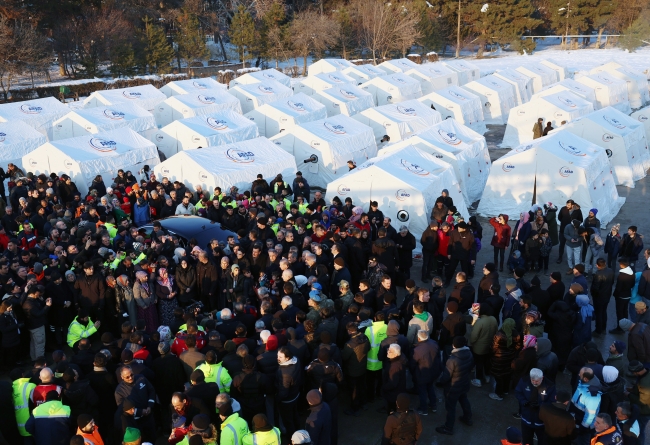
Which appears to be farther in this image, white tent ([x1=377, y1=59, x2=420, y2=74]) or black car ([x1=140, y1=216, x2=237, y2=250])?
white tent ([x1=377, y1=59, x2=420, y2=74])

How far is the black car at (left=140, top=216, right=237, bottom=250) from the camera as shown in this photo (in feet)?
37.7

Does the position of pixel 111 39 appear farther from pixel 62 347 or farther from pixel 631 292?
pixel 631 292

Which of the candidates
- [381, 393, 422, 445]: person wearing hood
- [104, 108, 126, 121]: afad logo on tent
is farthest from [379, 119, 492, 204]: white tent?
[381, 393, 422, 445]: person wearing hood

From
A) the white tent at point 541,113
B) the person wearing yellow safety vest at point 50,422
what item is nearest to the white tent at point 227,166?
the person wearing yellow safety vest at point 50,422

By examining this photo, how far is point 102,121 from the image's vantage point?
67.1 ft

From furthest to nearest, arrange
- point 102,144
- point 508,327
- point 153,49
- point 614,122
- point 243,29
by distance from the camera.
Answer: point 243,29, point 153,49, point 614,122, point 102,144, point 508,327

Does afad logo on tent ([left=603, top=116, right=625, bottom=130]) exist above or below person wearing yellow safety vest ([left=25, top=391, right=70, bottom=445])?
below

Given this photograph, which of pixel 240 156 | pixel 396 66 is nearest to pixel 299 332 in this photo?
pixel 240 156

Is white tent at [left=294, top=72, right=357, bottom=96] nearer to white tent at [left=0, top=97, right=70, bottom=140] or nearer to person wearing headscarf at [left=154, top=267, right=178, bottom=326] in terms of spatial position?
white tent at [left=0, top=97, right=70, bottom=140]

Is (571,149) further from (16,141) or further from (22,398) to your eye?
(16,141)

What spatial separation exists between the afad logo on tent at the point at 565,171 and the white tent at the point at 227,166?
23.7 feet

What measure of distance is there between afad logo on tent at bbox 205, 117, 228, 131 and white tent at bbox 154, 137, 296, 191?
3.03m

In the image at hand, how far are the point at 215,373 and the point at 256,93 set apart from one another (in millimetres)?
22677

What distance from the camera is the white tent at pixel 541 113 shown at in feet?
76.3
